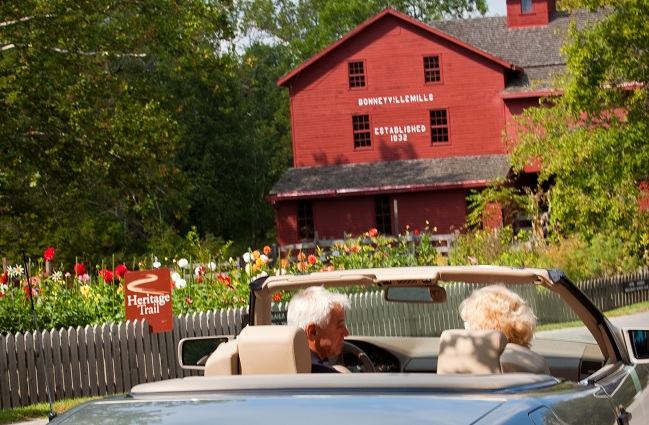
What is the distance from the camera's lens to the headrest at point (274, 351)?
4.52 metres

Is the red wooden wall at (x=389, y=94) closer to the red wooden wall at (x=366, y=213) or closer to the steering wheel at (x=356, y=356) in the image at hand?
the red wooden wall at (x=366, y=213)

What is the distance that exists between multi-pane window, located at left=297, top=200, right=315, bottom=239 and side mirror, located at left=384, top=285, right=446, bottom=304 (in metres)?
43.2

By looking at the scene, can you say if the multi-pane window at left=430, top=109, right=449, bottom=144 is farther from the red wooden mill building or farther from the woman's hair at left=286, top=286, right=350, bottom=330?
the woman's hair at left=286, top=286, right=350, bottom=330

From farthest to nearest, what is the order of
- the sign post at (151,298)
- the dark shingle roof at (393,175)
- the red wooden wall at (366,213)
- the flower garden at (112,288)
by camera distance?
the red wooden wall at (366,213) < the dark shingle roof at (393,175) < the flower garden at (112,288) < the sign post at (151,298)

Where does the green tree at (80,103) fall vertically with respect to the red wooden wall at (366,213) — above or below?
above

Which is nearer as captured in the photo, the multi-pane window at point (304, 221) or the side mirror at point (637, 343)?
the side mirror at point (637, 343)

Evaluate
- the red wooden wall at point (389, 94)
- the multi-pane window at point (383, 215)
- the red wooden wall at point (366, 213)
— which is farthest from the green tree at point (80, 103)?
the multi-pane window at point (383, 215)

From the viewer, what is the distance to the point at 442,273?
530 centimetres

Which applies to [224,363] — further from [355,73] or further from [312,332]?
[355,73]

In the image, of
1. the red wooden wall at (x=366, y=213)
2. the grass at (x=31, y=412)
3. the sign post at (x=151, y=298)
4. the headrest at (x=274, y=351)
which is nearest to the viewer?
the headrest at (x=274, y=351)

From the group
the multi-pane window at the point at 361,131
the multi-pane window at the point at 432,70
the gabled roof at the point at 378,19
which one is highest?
the gabled roof at the point at 378,19

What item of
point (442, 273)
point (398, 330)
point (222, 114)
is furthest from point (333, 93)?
point (442, 273)

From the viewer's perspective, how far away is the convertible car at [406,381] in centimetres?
321

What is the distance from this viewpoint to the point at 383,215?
160 feet
